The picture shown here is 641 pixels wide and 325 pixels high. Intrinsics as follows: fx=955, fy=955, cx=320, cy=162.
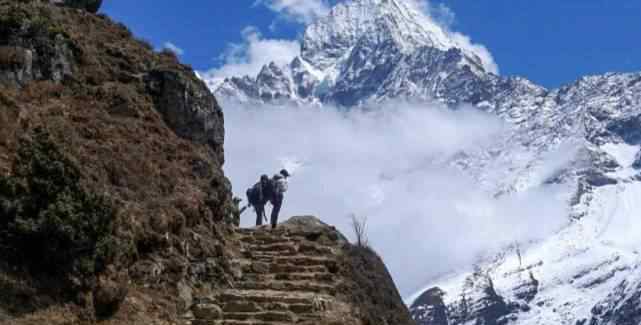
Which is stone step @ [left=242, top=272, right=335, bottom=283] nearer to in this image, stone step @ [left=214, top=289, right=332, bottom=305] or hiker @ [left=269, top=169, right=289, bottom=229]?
stone step @ [left=214, top=289, right=332, bottom=305]

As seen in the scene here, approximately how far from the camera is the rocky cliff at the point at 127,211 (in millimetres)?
16047

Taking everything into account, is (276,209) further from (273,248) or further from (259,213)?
(273,248)

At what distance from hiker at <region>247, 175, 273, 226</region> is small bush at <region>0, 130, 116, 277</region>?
14.4 metres

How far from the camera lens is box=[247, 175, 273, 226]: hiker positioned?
31156 millimetres

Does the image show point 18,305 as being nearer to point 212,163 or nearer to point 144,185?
point 144,185

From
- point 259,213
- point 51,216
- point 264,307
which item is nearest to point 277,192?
point 259,213

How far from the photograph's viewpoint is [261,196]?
31.3m

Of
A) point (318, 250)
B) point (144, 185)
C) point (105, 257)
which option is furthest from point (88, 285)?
point (318, 250)

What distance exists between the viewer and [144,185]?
2147cm

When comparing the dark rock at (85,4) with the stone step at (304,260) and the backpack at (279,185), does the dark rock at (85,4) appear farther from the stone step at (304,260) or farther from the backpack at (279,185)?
the stone step at (304,260)

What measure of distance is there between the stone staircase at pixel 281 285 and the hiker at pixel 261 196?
460 cm

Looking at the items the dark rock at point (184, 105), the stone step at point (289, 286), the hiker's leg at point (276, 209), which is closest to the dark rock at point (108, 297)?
the stone step at point (289, 286)

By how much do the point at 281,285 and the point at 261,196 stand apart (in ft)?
33.8

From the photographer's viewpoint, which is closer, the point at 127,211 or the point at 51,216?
the point at 51,216
